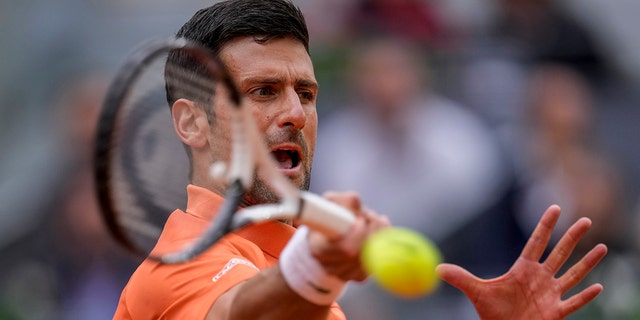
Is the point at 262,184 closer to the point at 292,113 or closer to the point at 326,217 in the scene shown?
the point at 292,113

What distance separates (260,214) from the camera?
2848 mm

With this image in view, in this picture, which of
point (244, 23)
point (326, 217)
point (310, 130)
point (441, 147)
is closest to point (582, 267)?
point (310, 130)

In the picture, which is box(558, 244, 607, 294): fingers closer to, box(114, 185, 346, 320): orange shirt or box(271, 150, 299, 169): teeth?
box(114, 185, 346, 320): orange shirt

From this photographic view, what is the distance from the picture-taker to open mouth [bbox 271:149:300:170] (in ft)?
13.1

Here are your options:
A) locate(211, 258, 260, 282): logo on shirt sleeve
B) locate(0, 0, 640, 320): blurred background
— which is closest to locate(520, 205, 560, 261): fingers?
locate(211, 258, 260, 282): logo on shirt sleeve

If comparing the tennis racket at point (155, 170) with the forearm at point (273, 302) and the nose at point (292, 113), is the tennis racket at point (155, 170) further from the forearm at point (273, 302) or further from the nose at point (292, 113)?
the nose at point (292, 113)

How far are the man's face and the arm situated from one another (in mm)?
936

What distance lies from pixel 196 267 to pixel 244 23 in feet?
3.26

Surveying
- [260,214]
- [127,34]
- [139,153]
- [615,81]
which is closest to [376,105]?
[615,81]

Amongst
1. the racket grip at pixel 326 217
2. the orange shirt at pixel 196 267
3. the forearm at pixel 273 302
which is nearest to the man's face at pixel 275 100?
the orange shirt at pixel 196 267

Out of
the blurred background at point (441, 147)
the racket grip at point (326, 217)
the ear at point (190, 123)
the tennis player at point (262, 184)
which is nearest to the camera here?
the racket grip at point (326, 217)

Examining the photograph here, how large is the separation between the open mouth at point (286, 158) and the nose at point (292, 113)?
105 millimetres

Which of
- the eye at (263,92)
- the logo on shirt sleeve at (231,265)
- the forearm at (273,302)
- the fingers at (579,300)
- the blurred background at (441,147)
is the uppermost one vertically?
the eye at (263,92)

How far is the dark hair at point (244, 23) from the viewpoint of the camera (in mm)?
4004
